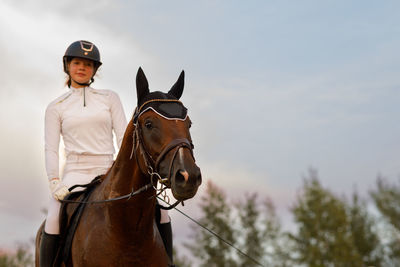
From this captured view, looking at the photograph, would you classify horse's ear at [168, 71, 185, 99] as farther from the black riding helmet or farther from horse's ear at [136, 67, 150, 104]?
the black riding helmet

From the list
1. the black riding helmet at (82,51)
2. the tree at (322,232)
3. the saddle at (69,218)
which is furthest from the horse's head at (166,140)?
the tree at (322,232)

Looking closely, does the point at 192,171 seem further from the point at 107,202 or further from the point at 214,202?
the point at 214,202

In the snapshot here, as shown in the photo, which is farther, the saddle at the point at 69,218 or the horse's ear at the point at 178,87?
the saddle at the point at 69,218

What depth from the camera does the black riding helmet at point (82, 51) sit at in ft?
24.1

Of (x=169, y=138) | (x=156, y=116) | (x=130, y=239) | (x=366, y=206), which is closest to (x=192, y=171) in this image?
(x=169, y=138)

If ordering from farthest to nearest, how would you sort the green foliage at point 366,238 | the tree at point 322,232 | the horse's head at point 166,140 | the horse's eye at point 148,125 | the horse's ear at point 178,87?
the green foliage at point 366,238
the tree at point 322,232
the horse's ear at point 178,87
the horse's eye at point 148,125
the horse's head at point 166,140

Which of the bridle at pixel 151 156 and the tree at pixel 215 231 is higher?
the tree at pixel 215 231

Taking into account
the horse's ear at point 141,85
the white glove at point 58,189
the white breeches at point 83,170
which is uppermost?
the horse's ear at point 141,85

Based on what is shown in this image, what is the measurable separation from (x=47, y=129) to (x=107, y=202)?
190cm

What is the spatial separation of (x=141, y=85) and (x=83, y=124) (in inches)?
64.4

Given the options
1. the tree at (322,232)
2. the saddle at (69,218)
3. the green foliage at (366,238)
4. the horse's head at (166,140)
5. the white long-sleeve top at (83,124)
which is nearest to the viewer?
the horse's head at (166,140)

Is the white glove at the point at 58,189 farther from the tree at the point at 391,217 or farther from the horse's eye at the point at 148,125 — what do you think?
the tree at the point at 391,217

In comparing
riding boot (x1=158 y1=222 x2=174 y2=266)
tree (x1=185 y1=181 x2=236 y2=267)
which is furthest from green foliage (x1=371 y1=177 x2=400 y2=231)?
riding boot (x1=158 y1=222 x2=174 y2=266)

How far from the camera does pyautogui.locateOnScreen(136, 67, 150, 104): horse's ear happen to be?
18.1 ft
